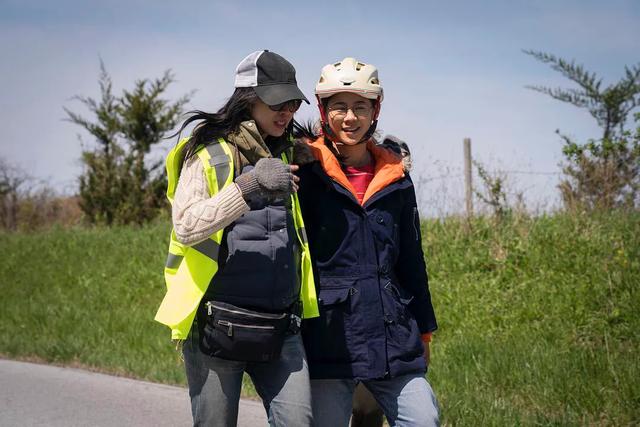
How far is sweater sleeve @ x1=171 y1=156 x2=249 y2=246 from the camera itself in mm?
3062

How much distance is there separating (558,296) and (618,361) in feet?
6.59

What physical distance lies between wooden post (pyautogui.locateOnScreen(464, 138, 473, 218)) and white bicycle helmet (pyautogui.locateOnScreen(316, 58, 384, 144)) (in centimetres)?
702

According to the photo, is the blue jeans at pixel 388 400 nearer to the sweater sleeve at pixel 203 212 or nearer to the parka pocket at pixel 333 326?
the parka pocket at pixel 333 326

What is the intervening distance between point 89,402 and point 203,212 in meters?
3.98

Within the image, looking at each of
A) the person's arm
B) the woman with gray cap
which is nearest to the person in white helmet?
the woman with gray cap

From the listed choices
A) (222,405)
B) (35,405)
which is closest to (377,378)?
(222,405)

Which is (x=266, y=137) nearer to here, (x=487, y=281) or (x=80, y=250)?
(x=487, y=281)

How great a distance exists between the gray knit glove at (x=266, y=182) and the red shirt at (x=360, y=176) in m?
0.52

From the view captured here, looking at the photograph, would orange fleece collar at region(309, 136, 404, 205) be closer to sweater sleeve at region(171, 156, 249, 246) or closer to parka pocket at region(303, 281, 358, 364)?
parka pocket at region(303, 281, 358, 364)

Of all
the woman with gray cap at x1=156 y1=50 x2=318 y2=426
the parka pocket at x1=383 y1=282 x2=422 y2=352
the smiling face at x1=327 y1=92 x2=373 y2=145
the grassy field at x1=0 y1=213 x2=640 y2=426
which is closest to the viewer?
the woman with gray cap at x1=156 y1=50 x2=318 y2=426

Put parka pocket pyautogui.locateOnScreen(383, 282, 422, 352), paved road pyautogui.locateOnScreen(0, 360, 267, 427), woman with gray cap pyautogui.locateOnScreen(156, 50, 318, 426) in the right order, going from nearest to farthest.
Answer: woman with gray cap pyautogui.locateOnScreen(156, 50, 318, 426) < parka pocket pyautogui.locateOnScreen(383, 282, 422, 352) < paved road pyautogui.locateOnScreen(0, 360, 267, 427)

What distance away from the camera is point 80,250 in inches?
555

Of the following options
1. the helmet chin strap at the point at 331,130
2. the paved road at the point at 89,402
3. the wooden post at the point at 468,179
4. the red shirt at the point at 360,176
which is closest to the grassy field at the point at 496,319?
the wooden post at the point at 468,179

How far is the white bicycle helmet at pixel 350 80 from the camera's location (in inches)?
138
